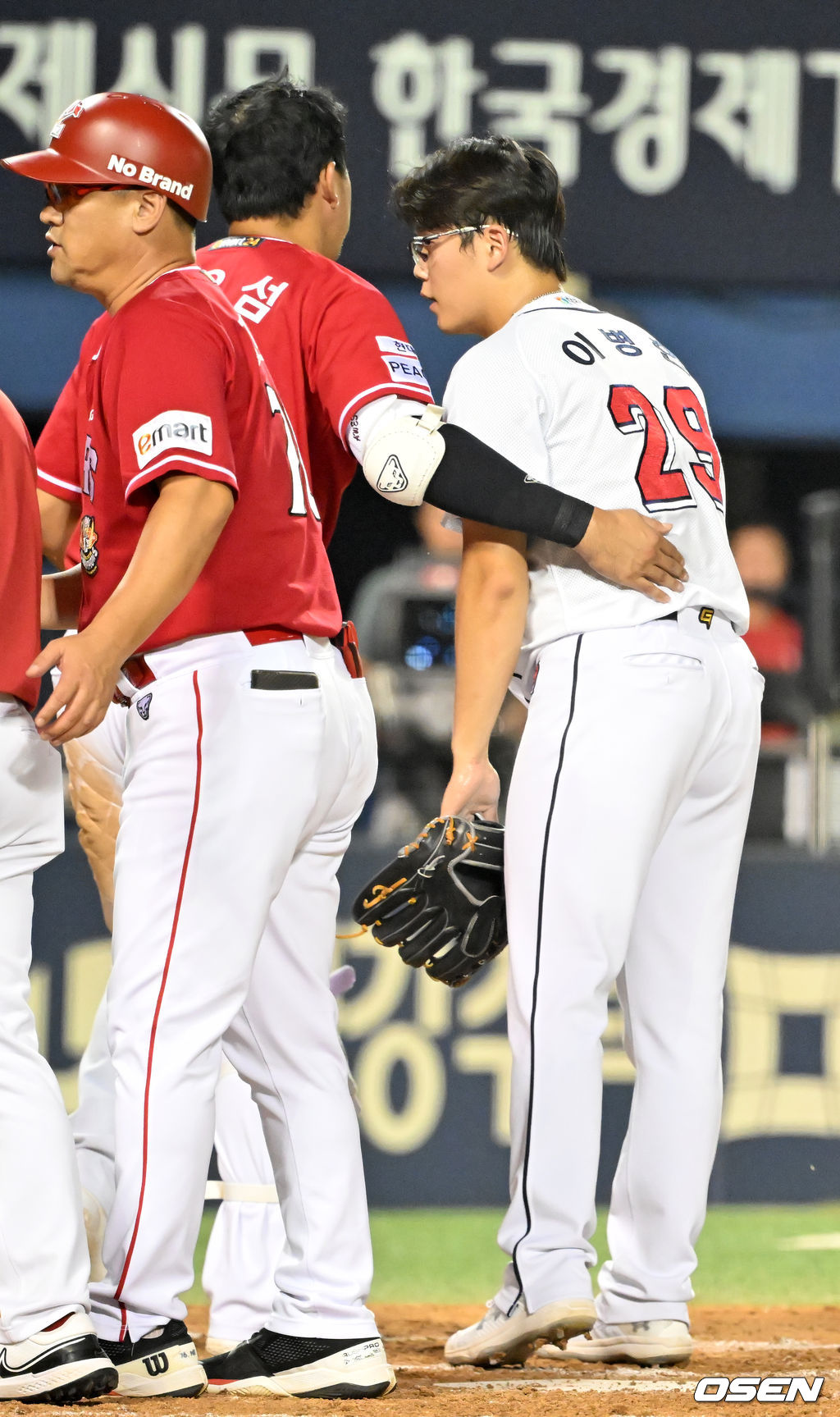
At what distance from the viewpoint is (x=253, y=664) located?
2504 millimetres

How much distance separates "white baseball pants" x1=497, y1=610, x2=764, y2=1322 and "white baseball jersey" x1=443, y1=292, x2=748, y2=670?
54mm

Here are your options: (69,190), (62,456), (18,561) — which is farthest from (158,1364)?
(69,190)

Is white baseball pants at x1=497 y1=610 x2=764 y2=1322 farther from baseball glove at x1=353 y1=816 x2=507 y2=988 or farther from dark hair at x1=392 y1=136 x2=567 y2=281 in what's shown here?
dark hair at x1=392 y1=136 x2=567 y2=281

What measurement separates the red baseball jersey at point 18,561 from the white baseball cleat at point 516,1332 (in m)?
1.19

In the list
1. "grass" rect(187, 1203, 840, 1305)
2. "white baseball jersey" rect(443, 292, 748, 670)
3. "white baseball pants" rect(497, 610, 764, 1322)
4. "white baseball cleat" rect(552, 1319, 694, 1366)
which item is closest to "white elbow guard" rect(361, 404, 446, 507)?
"white baseball jersey" rect(443, 292, 748, 670)

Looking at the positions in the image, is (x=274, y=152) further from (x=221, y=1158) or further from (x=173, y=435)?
(x=221, y=1158)

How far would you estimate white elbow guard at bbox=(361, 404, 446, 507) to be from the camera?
2.66 metres

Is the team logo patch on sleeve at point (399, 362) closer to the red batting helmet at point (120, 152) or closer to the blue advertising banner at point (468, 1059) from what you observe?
the red batting helmet at point (120, 152)

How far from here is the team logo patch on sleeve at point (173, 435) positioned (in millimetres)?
2367

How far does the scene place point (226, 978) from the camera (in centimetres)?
243

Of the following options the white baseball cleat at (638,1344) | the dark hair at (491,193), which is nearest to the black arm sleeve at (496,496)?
the dark hair at (491,193)

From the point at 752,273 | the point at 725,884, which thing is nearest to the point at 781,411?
the point at 752,273

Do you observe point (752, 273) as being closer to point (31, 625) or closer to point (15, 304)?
point (15, 304)

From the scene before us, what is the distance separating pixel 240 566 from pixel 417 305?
3.62 metres
